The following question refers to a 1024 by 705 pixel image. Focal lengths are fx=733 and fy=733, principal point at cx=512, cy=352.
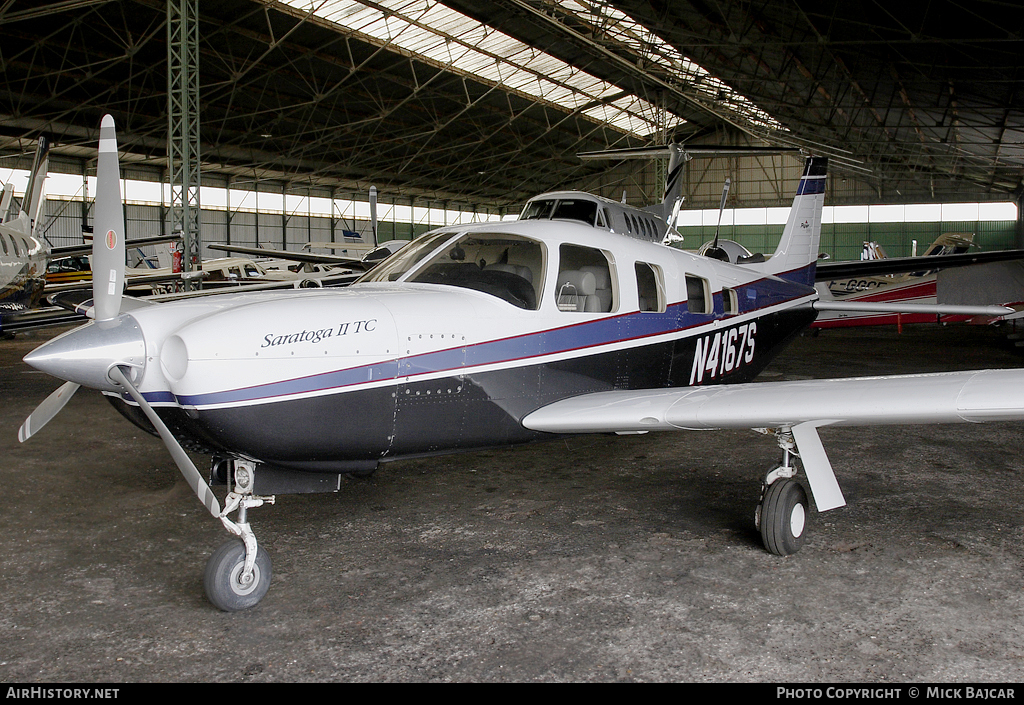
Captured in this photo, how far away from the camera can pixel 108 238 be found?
3.75m

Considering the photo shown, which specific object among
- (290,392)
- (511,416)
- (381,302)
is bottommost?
(511,416)

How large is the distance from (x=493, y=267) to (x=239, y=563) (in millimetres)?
2371

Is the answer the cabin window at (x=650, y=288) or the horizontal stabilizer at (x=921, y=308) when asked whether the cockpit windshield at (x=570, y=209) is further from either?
the cabin window at (x=650, y=288)

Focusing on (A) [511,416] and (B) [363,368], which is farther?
(A) [511,416]

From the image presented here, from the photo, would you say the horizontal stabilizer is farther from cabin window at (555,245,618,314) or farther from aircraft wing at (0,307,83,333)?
aircraft wing at (0,307,83,333)

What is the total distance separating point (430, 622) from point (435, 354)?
4.78 feet

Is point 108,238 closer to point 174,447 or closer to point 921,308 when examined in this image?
point 174,447

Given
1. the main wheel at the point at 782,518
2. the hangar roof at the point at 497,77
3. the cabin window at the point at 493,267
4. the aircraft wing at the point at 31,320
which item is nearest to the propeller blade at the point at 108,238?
the cabin window at the point at 493,267

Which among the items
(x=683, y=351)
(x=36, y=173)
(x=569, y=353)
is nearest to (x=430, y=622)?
(x=569, y=353)

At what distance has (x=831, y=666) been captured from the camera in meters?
3.13

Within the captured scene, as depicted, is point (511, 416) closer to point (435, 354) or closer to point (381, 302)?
point (435, 354)

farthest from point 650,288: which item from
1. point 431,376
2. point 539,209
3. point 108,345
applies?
point 539,209

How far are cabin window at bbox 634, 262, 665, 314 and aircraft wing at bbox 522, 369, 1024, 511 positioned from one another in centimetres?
96

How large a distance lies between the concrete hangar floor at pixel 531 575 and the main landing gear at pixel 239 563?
0.34 feet
